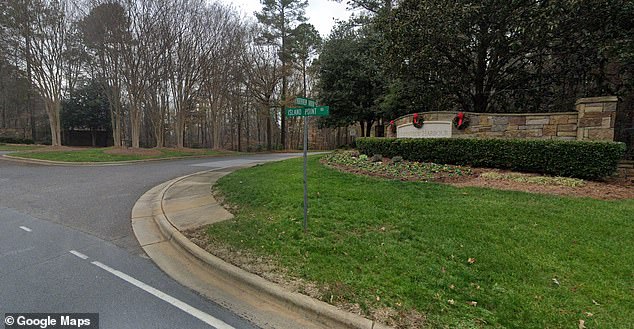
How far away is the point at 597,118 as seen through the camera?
321 inches

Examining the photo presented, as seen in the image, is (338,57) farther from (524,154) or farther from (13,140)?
(13,140)

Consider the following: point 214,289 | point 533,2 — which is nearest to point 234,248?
point 214,289

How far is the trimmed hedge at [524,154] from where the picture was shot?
265 inches

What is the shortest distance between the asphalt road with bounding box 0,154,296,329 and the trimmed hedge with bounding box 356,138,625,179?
8103 mm

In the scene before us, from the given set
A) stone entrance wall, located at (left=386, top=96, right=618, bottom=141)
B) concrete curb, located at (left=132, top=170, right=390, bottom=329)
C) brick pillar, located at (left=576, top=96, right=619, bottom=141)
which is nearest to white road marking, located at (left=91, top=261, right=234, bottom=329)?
concrete curb, located at (left=132, top=170, right=390, bottom=329)

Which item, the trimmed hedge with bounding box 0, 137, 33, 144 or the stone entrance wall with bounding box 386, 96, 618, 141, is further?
the trimmed hedge with bounding box 0, 137, 33, 144

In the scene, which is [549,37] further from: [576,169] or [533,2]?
[576,169]

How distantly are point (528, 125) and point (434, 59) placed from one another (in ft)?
14.3

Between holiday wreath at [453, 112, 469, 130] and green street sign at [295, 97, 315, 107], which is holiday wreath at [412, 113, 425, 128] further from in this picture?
green street sign at [295, 97, 315, 107]

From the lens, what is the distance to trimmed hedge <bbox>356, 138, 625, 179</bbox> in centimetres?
672

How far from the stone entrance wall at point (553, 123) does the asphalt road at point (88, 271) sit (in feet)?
33.0

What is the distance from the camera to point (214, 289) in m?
3.04

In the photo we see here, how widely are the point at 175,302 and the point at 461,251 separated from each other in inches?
129

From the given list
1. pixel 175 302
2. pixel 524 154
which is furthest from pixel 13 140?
pixel 524 154
